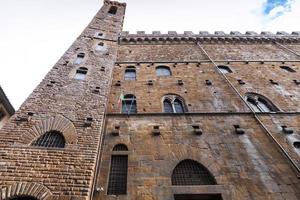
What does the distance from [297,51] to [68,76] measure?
14.3 metres

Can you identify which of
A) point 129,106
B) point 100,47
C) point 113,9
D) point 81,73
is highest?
point 113,9

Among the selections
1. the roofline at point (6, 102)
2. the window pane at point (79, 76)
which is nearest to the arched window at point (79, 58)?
the window pane at point (79, 76)

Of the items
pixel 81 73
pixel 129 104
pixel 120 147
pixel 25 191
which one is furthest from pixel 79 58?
pixel 25 191

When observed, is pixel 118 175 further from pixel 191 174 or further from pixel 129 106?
pixel 129 106

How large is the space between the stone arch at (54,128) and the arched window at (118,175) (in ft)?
4.44

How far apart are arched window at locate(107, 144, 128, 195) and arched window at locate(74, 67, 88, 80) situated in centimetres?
381

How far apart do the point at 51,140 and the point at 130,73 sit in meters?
5.92

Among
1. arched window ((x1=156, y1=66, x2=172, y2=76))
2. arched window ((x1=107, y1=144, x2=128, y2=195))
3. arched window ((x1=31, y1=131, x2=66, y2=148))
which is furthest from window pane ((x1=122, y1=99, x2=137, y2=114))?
arched window ((x1=31, y1=131, x2=66, y2=148))

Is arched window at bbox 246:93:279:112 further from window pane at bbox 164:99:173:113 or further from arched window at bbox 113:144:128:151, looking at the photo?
arched window at bbox 113:144:128:151

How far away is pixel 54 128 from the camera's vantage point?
6.40 metres

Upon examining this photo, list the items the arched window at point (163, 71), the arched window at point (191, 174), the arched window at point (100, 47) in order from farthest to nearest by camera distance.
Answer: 1. the arched window at point (100, 47)
2. the arched window at point (163, 71)
3. the arched window at point (191, 174)

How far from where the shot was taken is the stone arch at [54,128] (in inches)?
237

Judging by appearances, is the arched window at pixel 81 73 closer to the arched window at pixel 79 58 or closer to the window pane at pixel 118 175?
the arched window at pixel 79 58

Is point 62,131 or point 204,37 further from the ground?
point 204,37
